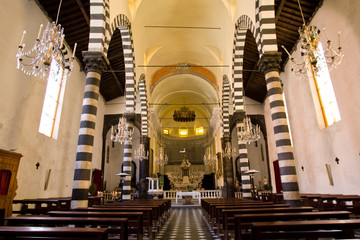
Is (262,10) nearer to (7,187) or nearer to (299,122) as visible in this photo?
(299,122)

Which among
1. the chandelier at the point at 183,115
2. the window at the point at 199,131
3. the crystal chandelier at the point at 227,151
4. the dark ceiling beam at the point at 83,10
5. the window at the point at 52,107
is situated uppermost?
the window at the point at 199,131

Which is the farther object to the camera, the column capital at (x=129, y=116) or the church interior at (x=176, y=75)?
the column capital at (x=129, y=116)

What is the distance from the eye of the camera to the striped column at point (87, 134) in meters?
6.87

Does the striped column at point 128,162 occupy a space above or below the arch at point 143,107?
below

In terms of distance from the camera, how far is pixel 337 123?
9539 millimetres

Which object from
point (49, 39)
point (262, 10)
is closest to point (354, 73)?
point (262, 10)

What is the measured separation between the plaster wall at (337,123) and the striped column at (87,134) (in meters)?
8.60

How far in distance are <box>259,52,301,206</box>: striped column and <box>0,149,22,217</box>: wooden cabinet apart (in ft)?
26.5

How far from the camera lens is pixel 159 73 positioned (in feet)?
64.7

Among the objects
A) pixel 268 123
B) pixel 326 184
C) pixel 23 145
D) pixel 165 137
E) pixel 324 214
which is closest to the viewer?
pixel 324 214

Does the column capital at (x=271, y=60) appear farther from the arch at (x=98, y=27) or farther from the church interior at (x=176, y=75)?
the arch at (x=98, y=27)

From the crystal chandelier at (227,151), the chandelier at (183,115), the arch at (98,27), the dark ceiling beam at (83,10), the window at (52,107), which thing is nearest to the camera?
the arch at (98,27)

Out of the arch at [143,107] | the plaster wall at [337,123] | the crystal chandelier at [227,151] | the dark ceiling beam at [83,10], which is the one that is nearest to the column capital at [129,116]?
the arch at [143,107]

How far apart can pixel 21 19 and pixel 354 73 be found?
11761 millimetres
